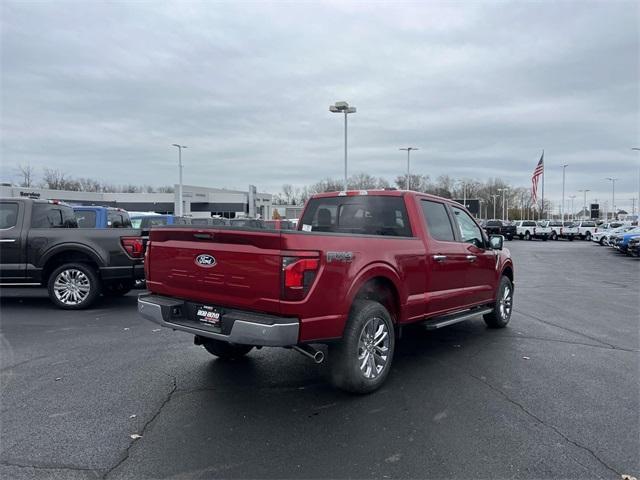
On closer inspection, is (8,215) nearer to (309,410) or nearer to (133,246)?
(133,246)

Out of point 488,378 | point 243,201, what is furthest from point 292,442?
point 243,201

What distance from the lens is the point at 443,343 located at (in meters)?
6.46

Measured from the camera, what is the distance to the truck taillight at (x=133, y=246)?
8438 millimetres

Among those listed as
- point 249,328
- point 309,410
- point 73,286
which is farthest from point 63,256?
point 309,410

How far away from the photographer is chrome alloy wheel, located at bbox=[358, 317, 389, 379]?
4410 millimetres

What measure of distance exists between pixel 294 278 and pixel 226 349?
6.69 ft

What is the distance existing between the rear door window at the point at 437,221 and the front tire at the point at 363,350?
147 centimetres

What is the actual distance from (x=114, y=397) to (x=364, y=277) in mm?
2549

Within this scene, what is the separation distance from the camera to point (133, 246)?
847cm

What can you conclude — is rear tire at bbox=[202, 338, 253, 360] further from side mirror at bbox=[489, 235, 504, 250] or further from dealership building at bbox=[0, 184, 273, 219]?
dealership building at bbox=[0, 184, 273, 219]

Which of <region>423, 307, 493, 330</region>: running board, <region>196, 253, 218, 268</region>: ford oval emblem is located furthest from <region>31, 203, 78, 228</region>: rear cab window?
<region>423, 307, 493, 330</region>: running board

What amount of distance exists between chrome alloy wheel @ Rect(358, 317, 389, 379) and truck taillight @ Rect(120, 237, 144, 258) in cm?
544

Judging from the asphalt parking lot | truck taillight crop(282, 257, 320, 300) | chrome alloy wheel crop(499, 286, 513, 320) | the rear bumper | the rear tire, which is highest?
truck taillight crop(282, 257, 320, 300)

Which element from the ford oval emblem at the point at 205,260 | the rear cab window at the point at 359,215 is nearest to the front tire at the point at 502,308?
the rear cab window at the point at 359,215
